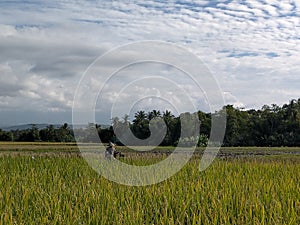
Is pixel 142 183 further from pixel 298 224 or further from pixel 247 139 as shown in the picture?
pixel 247 139

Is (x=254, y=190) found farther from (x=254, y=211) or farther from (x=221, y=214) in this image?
(x=221, y=214)

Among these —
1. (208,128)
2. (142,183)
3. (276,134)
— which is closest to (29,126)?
(208,128)

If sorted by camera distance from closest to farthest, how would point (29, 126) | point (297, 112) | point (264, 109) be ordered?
point (297, 112)
point (264, 109)
point (29, 126)

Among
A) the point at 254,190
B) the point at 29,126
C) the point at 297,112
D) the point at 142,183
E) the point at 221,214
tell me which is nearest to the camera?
the point at 221,214

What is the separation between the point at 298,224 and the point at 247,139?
32.0 metres

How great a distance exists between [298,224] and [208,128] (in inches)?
1196

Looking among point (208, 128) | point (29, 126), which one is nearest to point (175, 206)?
point (208, 128)

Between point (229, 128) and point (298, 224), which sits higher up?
point (229, 128)

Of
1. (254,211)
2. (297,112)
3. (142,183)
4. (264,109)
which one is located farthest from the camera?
(264,109)

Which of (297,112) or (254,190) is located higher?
(297,112)

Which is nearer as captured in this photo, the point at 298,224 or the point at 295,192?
the point at 298,224

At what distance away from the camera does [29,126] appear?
51656 mm

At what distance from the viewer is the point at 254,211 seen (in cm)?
482

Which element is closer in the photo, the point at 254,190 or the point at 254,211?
the point at 254,211
